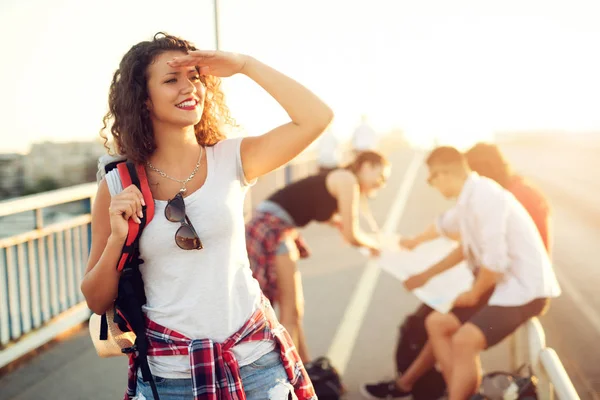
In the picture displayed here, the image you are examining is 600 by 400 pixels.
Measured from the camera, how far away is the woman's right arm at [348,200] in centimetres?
502

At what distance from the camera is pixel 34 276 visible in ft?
20.1

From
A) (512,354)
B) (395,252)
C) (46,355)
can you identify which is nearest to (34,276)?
(46,355)

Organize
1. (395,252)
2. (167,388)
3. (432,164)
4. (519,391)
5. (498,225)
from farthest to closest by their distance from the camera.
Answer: (395,252)
(432,164)
(498,225)
(519,391)
(167,388)

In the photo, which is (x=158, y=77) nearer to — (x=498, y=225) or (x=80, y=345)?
(x=498, y=225)

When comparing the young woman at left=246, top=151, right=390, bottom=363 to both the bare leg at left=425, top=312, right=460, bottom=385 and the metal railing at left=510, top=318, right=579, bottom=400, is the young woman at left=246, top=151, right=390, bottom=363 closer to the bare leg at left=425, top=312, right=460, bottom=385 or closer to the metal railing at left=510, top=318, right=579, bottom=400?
the bare leg at left=425, top=312, right=460, bottom=385

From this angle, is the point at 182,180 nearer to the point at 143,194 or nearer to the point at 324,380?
the point at 143,194

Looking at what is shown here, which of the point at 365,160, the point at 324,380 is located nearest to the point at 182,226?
the point at 324,380

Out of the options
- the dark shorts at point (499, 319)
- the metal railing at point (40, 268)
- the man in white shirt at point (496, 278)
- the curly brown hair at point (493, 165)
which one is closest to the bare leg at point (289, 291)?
the man in white shirt at point (496, 278)

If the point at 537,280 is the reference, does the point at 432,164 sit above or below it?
above

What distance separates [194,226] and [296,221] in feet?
9.33

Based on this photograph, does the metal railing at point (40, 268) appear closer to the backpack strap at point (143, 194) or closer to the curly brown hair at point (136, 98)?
the curly brown hair at point (136, 98)

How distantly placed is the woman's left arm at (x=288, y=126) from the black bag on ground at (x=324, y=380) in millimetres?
2510

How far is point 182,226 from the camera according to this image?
2.15m

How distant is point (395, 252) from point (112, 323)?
3146 millimetres
